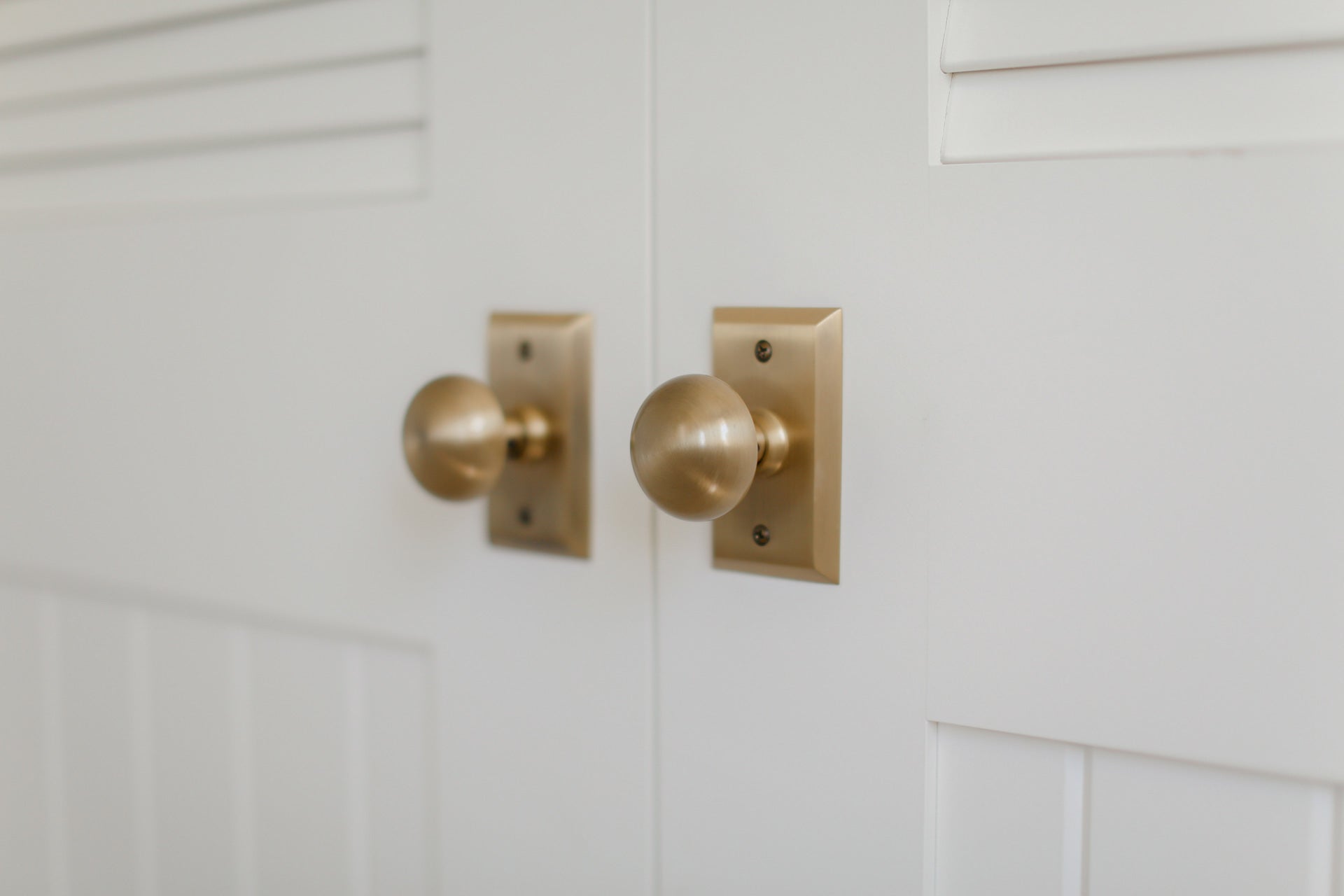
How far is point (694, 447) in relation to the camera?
32 centimetres

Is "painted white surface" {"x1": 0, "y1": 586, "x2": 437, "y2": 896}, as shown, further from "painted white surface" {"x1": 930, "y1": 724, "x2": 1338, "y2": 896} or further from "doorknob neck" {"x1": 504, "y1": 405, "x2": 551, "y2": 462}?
"painted white surface" {"x1": 930, "y1": 724, "x2": 1338, "y2": 896}

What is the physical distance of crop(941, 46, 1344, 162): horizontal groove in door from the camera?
30cm

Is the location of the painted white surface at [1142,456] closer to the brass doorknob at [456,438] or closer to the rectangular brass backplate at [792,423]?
the rectangular brass backplate at [792,423]

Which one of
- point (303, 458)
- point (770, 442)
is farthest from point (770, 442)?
point (303, 458)

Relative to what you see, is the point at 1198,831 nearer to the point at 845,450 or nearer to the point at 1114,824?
the point at 1114,824

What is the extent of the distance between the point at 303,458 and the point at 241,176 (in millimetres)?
141

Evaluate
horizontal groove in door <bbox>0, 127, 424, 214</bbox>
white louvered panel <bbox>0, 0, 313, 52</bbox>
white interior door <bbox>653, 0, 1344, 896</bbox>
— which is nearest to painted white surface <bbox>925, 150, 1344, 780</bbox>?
white interior door <bbox>653, 0, 1344, 896</bbox>

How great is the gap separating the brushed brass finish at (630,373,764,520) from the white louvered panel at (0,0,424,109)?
23 centimetres

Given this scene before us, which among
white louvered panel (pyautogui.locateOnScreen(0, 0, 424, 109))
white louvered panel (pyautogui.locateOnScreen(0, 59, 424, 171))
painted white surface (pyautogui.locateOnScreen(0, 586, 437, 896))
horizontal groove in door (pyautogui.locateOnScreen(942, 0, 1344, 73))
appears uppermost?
white louvered panel (pyautogui.locateOnScreen(0, 0, 424, 109))

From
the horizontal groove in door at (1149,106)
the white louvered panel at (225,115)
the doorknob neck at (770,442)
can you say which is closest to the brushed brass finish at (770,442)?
the doorknob neck at (770,442)

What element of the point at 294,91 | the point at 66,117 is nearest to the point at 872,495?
the point at 294,91

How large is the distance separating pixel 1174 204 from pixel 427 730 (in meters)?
0.36

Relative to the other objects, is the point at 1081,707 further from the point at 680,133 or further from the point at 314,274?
the point at 314,274

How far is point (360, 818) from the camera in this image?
0.51 metres
